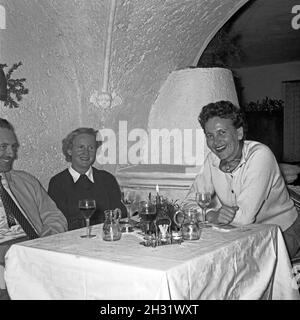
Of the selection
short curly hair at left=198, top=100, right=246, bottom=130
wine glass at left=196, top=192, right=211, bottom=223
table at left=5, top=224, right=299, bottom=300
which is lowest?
table at left=5, top=224, right=299, bottom=300

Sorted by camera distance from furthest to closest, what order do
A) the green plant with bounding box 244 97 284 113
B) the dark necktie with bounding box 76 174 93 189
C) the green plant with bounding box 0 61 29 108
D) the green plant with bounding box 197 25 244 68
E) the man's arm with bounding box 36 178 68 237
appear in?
the green plant with bounding box 244 97 284 113 → the green plant with bounding box 197 25 244 68 → the dark necktie with bounding box 76 174 93 189 → the green plant with bounding box 0 61 29 108 → the man's arm with bounding box 36 178 68 237

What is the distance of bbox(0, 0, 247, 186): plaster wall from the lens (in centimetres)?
333

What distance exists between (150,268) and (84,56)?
2.62m

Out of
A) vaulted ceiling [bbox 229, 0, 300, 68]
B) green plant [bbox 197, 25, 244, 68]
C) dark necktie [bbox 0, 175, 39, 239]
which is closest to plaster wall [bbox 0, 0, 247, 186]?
green plant [bbox 197, 25, 244, 68]

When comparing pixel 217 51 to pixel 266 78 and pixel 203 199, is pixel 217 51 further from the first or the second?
pixel 266 78

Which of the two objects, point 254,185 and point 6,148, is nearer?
point 254,185

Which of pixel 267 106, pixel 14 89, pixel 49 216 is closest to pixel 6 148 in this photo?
pixel 49 216

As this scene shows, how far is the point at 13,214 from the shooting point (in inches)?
106

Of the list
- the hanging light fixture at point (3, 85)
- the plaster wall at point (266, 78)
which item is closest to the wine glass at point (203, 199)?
the hanging light fixture at point (3, 85)

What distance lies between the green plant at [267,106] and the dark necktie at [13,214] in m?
6.67

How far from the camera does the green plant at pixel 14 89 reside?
319cm

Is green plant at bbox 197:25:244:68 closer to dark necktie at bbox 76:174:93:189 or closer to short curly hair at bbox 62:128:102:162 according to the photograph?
short curly hair at bbox 62:128:102:162
